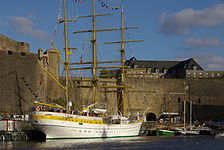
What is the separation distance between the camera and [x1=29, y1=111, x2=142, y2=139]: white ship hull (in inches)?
1923

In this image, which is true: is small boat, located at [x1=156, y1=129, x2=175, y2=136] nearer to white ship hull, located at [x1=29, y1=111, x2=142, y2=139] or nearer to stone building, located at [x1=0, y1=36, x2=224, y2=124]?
white ship hull, located at [x1=29, y1=111, x2=142, y2=139]

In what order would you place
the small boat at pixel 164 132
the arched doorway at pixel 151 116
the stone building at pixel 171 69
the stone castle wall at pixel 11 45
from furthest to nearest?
the stone building at pixel 171 69, the arched doorway at pixel 151 116, the small boat at pixel 164 132, the stone castle wall at pixel 11 45

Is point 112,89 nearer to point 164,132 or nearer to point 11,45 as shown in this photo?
point 164,132

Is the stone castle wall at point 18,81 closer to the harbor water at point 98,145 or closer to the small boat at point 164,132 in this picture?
the harbor water at point 98,145

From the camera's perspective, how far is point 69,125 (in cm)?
5041

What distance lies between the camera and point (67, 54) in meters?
58.8

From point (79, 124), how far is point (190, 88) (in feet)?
145

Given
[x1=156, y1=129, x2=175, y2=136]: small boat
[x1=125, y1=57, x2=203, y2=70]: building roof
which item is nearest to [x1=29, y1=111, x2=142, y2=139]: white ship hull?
[x1=156, y1=129, x2=175, y2=136]: small boat

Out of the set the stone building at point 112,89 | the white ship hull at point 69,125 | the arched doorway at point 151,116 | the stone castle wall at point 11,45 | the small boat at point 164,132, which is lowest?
the small boat at point 164,132

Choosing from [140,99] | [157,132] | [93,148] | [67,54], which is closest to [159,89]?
[140,99]

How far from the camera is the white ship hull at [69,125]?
48.8 metres

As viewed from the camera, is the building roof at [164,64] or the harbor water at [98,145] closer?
the harbor water at [98,145]

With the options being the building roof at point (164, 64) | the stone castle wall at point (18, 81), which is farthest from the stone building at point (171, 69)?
the stone castle wall at point (18, 81)

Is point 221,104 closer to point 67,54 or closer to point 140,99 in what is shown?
point 140,99
